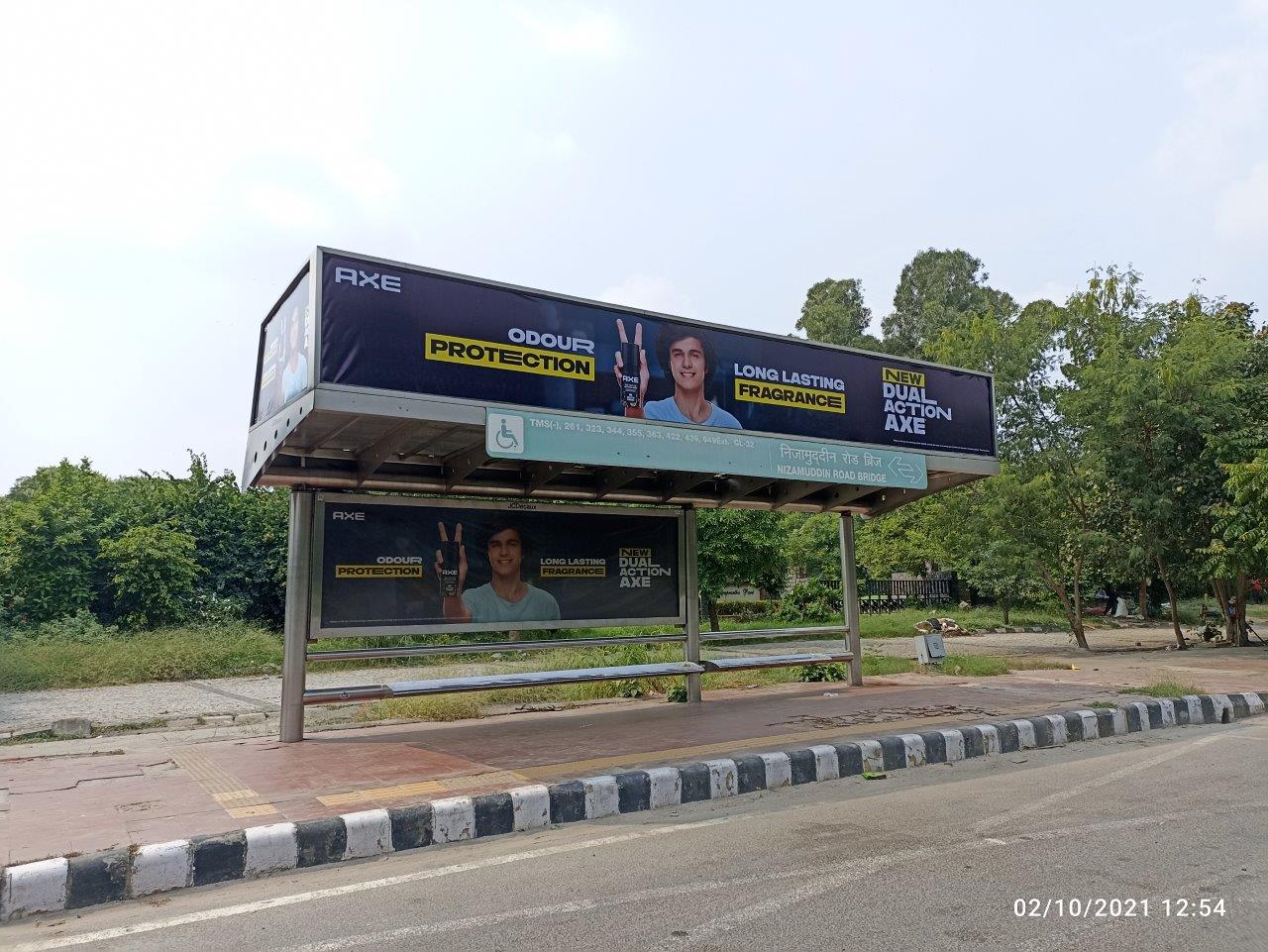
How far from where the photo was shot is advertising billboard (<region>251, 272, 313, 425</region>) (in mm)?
6859

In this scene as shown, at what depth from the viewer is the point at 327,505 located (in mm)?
8250

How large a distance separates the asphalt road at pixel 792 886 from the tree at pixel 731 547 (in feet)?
59.2

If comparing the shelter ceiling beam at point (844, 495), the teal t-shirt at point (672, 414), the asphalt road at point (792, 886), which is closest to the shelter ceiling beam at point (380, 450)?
the teal t-shirt at point (672, 414)

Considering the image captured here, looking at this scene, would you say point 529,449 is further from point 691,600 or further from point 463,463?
point 691,600

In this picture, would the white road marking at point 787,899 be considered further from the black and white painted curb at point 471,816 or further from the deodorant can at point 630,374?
the deodorant can at point 630,374

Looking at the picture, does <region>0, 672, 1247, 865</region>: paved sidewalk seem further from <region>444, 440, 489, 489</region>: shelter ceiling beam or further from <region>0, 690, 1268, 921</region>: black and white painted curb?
<region>444, 440, 489, 489</region>: shelter ceiling beam

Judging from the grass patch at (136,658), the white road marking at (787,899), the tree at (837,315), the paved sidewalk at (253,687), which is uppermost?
the tree at (837,315)

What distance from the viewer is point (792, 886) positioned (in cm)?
415

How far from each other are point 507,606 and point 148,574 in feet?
45.2

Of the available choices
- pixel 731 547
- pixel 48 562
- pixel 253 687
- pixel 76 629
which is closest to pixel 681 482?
pixel 253 687

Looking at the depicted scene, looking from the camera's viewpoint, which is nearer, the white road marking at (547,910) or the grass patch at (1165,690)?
the white road marking at (547,910)

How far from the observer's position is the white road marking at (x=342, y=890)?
3734mm

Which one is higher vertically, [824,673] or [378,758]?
[824,673]

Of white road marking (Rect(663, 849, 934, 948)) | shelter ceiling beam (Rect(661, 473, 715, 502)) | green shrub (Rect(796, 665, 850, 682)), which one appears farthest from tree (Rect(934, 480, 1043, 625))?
white road marking (Rect(663, 849, 934, 948))
